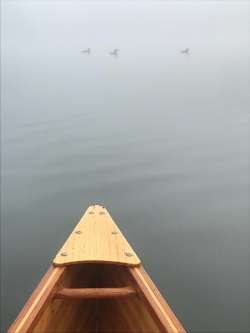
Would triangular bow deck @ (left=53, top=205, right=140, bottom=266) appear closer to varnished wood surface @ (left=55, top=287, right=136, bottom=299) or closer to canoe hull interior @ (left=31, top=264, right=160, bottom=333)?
canoe hull interior @ (left=31, top=264, right=160, bottom=333)

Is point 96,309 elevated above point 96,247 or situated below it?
below

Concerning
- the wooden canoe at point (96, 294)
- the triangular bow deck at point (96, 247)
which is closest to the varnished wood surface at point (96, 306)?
the wooden canoe at point (96, 294)

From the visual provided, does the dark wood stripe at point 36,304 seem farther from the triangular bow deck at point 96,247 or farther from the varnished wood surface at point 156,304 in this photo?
the varnished wood surface at point 156,304

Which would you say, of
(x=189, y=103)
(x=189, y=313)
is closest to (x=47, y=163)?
(x=189, y=313)

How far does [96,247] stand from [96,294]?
1.74 feet

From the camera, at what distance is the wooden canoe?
11.3ft

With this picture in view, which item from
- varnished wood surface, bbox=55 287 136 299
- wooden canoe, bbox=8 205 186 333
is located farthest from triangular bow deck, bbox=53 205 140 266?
varnished wood surface, bbox=55 287 136 299

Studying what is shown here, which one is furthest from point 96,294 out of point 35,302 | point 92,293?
point 35,302

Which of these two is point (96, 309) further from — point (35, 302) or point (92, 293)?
point (35, 302)

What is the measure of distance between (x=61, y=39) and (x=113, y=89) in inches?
906

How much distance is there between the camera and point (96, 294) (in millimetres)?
3744

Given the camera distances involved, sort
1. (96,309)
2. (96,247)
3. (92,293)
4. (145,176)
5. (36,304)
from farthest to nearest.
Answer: (145,176)
(96,309)
(96,247)
(92,293)
(36,304)

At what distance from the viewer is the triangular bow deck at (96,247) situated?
4.00 metres

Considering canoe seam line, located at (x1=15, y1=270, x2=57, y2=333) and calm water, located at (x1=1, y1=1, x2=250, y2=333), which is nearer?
canoe seam line, located at (x1=15, y1=270, x2=57, y2=333)
